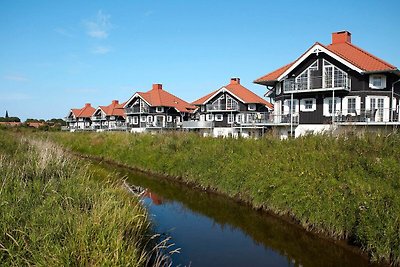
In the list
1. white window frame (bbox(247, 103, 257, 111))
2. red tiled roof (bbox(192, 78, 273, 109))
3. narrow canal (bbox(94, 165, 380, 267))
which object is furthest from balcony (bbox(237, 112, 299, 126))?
narrow canal (bbox(94, 165, 380, 267))

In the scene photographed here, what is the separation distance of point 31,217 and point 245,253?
5730mm

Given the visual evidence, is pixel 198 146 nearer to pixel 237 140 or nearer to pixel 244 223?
pixel 237 140

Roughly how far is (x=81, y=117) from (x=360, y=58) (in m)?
65.6

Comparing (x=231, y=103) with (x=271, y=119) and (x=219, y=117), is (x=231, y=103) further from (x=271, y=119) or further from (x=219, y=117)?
(x=271, y=119)

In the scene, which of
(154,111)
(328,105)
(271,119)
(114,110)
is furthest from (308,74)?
(114,110)

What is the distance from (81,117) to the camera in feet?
259

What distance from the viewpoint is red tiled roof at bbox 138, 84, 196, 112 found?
54.9 metres

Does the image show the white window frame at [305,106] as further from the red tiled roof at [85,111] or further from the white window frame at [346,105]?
the red tiled roof at [85,111]

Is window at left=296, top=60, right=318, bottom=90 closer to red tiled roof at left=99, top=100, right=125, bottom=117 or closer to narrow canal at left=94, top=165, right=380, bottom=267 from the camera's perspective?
narrow canal at left=94, top=165, right=380, bottom=267

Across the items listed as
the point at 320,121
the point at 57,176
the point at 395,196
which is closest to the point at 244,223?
the point at 395,196

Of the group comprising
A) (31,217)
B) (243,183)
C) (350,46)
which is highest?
(350,46)

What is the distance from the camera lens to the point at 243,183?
14.6 m

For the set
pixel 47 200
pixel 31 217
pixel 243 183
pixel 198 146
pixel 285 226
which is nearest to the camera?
pixel 31 217

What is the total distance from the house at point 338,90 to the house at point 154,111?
2624cm
